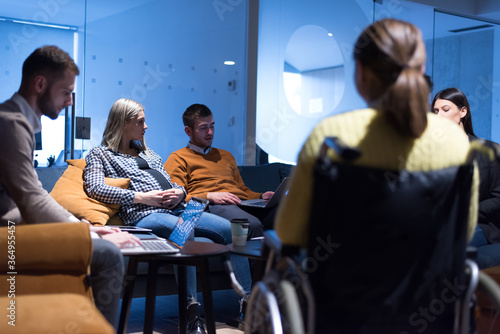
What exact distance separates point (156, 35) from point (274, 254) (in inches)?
146

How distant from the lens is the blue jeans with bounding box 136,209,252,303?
3092 mm

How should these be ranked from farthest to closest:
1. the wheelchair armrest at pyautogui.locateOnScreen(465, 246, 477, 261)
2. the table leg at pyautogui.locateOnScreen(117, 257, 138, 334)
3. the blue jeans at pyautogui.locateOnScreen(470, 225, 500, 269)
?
1. the blue jeans at pyautogui.locateOnScreen(470, 225, 500, 269)
2. the table leg at pyautogui.locateOnScreen(117, 257, 138, 334)
3. the wheelchair armrest at pyautogui.locateOnScreen(465, 246, 477, 261)

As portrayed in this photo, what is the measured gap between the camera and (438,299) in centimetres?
140

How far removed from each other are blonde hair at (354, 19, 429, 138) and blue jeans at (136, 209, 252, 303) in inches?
77.0

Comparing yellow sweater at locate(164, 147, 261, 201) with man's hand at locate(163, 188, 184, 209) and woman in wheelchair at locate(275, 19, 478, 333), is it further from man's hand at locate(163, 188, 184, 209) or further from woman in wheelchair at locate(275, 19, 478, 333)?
woman in wheelchair at locate(275, 19, 478, 333)

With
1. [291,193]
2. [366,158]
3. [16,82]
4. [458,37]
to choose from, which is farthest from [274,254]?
[458,37]

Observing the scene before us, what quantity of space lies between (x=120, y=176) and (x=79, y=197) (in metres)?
0.33

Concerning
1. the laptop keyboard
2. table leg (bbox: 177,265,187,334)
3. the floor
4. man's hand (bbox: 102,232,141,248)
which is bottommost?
the floor

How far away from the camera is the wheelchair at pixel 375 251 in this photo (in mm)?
1309

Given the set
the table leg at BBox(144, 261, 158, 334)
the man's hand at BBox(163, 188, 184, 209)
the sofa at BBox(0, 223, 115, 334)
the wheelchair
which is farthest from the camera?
the man's hand at BBox(163, 188, 184, 209)

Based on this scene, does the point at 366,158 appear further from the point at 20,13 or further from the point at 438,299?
the point at 20,13

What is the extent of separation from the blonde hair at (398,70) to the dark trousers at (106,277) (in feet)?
3.77

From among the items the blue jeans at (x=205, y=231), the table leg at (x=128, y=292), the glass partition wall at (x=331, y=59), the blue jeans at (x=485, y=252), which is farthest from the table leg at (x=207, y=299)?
the glass partition wall at (x=331, y=59)

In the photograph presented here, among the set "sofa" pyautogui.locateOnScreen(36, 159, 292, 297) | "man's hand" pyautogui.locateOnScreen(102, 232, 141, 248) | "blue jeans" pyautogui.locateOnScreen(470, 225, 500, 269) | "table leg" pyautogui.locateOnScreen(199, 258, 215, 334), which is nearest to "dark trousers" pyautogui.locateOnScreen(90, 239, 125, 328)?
"man's hand" pyautogui.locateOnScreen(102, 232, 141, 248)
